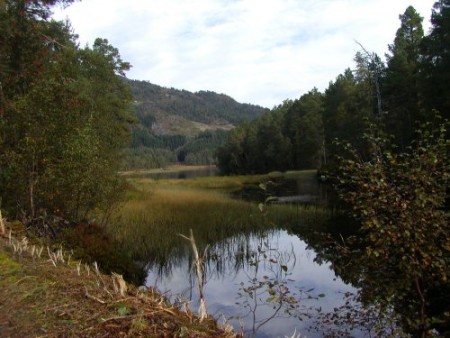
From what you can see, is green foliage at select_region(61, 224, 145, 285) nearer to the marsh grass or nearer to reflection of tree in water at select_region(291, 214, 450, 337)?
the marsh grass

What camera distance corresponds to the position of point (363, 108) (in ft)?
161

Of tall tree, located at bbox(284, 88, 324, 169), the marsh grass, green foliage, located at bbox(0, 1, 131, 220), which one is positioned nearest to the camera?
green foliage, located at bbox(0, 1, 131, 220)

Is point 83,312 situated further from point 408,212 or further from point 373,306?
point 373,306

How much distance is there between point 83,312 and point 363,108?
48.2m

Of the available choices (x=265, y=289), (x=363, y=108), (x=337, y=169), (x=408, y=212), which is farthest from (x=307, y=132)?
(x=408, y=212)

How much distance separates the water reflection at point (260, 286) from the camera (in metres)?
9.02

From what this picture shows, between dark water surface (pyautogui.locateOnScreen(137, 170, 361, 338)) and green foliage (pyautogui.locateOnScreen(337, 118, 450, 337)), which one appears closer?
green foliage (pyautogui.locateOnScreen(337, 118, 450, 337))

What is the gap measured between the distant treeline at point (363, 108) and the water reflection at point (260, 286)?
339 centimetres

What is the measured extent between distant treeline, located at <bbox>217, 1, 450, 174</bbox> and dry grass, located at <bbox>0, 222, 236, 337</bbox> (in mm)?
3953

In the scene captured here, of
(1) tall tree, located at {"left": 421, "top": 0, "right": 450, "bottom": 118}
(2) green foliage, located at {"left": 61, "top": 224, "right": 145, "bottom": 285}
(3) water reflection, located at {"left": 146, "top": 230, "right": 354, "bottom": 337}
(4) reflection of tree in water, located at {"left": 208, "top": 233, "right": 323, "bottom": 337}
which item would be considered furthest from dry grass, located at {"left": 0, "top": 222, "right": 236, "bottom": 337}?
(1) tall tree, located at {"left": 421, "top": 0, "right": 450, "bottom": 118}

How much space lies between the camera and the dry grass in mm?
4297

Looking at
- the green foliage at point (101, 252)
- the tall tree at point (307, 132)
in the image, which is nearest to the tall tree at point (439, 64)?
the green foliage at point (101, 252)

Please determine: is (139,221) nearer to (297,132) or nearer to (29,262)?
(29,262)

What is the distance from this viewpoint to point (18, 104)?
1325 centimetres
